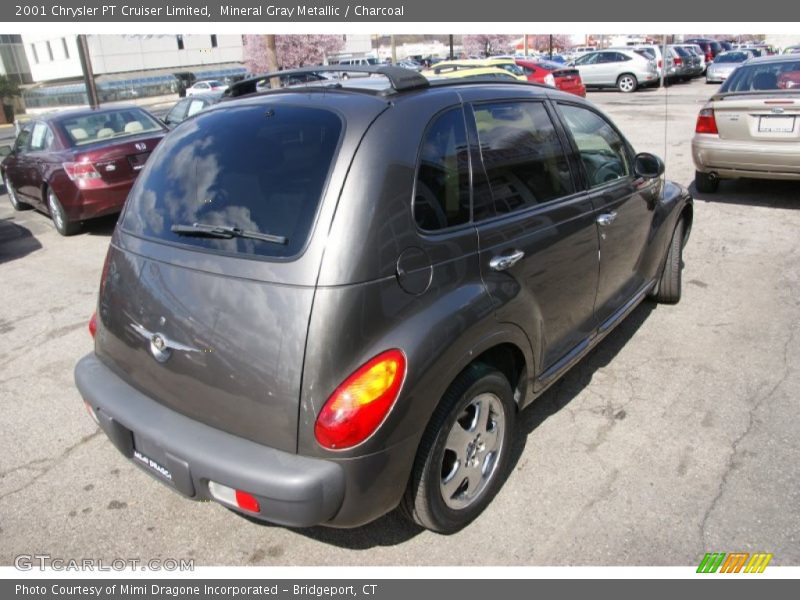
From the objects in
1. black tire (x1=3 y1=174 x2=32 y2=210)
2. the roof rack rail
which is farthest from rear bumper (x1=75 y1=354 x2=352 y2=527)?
black tire (x1=3 y1=174 x2=32 y2=210)

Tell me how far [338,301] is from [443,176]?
76 centimetres

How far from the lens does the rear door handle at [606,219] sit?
3.33 metres

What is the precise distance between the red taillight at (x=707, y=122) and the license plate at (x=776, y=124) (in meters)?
0.53

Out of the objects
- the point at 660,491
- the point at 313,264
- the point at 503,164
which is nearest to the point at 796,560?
the point at 660,491

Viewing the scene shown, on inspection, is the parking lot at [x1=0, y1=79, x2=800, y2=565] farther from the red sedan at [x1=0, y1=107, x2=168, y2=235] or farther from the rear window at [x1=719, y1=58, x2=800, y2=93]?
the rear window at [x1=719, y1=58, x2=800, y2=93]

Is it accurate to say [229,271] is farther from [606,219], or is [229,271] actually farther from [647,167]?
[647,167]

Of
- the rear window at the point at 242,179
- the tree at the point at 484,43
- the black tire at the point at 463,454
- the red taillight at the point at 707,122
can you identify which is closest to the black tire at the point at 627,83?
the red taillight at the point at 707,122

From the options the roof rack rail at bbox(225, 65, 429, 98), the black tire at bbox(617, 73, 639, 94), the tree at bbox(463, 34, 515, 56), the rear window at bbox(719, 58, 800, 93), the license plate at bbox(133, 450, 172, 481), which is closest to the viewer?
the license plate at bbox(133, 450, 172, 481)

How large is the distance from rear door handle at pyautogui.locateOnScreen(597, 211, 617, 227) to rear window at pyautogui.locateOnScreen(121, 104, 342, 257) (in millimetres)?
1724

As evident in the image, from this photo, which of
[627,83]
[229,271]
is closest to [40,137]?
[229,271]

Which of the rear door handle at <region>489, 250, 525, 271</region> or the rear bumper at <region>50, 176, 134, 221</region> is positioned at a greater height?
the rear door handle at <region>489, 250, 525, 271</region>

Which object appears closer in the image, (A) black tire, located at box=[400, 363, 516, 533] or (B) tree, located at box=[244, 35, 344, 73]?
(A) black tire, located at box=[400, 363, 516, 533]

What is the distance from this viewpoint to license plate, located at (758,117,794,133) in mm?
6700

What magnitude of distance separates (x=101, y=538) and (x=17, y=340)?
9.36 feet
